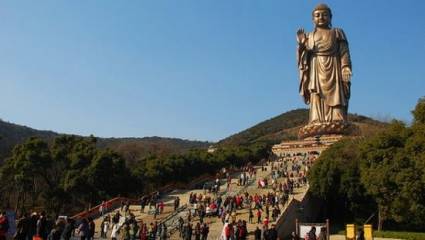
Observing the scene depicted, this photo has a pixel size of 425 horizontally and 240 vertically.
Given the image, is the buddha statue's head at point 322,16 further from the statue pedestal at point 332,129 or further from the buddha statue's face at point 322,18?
the statue pedestal at point 332,129

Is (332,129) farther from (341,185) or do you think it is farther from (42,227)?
(42,227)

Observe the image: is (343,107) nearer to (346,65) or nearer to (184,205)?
(346,65)

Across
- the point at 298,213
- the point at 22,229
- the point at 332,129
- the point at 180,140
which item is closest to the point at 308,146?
the point at 332,129

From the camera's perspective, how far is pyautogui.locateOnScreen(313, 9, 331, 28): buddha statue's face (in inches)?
2044

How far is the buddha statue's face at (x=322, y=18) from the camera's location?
170 feet

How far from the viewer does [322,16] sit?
5200 cm

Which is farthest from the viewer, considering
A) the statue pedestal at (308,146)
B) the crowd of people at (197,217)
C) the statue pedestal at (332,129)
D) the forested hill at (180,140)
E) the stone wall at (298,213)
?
the forested hill at (180,140)

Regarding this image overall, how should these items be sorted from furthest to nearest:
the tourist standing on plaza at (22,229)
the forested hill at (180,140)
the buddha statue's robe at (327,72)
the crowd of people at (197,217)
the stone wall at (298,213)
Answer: the forested hill at (180,140) → the buddha statue's robe at (327,72) → the stone wall at (298,213) → the crowd of people at (197,217) → the tourist standing on plaza at (22,229)

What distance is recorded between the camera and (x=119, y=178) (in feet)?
113

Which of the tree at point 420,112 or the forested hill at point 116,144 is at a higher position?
the forested hill at point 116,144

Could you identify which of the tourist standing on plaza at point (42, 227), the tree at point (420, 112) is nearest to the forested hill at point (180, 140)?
the tree at point (420, 112)

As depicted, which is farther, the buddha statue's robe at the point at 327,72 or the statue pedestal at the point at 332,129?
the buddha statue's robe at the point at 327,72

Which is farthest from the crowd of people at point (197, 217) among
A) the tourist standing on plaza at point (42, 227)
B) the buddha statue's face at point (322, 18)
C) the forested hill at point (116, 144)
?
the forested hill at point (116, 144)

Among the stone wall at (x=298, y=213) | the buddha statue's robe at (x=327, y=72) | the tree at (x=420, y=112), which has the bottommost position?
the stone wall at (x=298, y=213)
